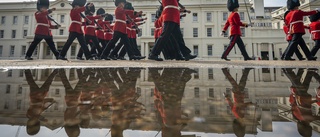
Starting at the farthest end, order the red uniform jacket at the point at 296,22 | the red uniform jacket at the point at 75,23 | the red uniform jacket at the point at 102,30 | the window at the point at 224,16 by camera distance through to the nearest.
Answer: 1. the window at the point at 224,16
2. the red uniform jacket at the point at 102,30
3. the red uniform jacket at the point at 75,23
4. the red uniform jacket at the point at 296,22

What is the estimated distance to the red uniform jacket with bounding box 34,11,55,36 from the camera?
21.2 feet

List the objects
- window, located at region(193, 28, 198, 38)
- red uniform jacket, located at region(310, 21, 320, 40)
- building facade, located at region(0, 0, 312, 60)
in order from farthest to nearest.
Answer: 1. window, located at region(193, 28, 198, 38)
2. building facade, located at region(0, 0, 312, 60)
3. red uniform jacket, located at region(310, 21, 320, 40)

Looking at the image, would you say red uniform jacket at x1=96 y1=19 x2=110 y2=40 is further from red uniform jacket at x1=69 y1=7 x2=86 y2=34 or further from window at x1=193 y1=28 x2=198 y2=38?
window at x1=193 y1=28 x2=198 y2=38

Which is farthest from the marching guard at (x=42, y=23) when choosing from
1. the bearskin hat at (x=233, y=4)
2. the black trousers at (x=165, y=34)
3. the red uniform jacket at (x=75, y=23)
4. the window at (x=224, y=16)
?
the window at (x=224, y=16)

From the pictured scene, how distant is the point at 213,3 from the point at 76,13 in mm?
29789

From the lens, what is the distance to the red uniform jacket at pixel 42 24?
6.47 metres

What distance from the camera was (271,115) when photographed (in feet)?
2.78

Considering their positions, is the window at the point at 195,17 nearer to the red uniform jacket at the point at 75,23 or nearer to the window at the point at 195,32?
the window at the point at 195,32

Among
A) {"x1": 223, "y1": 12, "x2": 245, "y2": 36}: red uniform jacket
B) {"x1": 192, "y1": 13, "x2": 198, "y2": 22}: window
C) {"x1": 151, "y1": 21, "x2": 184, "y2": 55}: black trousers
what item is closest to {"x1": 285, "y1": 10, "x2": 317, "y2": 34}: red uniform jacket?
{"x1": 223, "y1": 12, "x2": 245, "y2": 36}: red uniform jacket

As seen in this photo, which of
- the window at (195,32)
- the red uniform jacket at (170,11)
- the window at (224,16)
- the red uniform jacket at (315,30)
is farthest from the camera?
the window at (195,32)

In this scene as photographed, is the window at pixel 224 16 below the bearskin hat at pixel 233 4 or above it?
above

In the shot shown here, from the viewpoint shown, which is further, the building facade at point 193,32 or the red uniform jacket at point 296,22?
the building facade at point 193,32

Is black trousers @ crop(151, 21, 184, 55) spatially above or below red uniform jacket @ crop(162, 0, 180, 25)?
below

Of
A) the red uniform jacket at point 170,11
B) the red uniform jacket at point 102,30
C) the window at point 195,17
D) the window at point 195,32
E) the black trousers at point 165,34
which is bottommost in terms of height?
the black trousers at point 165,34
